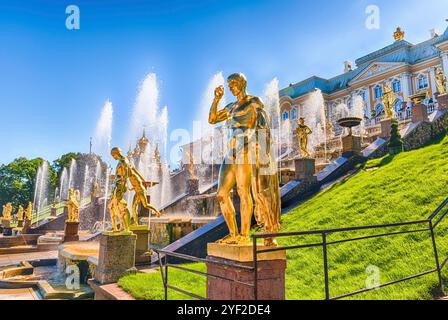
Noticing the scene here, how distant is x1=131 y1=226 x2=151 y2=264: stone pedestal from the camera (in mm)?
9609

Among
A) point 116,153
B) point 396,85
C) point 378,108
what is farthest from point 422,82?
point 116,153

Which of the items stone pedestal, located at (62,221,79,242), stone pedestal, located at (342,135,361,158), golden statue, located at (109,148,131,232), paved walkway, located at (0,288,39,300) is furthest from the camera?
stone pedestal, located at (62,221,79,242)

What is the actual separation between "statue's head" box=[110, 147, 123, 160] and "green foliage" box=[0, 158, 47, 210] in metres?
60.4

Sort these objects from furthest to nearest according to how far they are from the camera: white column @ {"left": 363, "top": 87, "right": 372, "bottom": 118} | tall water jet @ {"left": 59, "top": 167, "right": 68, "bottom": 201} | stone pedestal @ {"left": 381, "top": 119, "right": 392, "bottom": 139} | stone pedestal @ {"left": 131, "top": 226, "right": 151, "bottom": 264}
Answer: tall water jet @ {"left": 59, "top": 167, "right": 68, "bottom": 201}, white column @ {"left": 363, "top": 87, "right": 372, "bottom": 118}, stone pedestal @ {"left": 381, "top": 119, "right": 392, "bottom": 139}, stone pedestal @ {"left": 131, "top": 226, "right": 151, "bottom": 264}

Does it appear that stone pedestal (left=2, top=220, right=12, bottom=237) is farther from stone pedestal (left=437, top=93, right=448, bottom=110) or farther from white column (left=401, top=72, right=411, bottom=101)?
white column (left=401, top=72, right=411, bottom=101)

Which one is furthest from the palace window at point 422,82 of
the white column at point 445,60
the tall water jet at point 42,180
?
the tall water jet at point 42,180

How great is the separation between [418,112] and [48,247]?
22976 mm

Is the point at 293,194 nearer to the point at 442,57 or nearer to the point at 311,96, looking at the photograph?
the point at 442,57

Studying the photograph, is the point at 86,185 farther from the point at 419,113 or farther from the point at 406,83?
the point at 419,113

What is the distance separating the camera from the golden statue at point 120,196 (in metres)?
8.53

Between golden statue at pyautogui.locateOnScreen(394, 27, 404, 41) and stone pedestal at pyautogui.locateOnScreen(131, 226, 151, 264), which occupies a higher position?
golden statue at pyautogui.locateOnScreen(394, 27, 404, 41)

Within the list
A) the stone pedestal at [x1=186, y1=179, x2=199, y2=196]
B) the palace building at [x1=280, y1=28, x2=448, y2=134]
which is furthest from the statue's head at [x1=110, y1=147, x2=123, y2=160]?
the palace building at [x1=280, y1=28, x2=448, y2=134]

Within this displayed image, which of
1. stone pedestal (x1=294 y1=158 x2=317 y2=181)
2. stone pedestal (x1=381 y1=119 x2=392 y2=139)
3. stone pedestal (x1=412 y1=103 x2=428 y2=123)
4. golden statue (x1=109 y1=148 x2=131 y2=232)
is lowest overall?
golden statue (x1=109 y1=148 x2=131 y2=232)
